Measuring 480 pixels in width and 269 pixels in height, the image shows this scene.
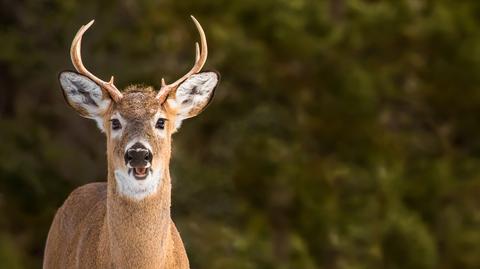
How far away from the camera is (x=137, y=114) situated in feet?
27.7

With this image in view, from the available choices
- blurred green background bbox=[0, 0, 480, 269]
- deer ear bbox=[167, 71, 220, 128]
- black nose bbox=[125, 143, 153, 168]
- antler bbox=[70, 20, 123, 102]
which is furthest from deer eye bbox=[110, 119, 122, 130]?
blurred green background bbox=[0, 0, 480, 269]

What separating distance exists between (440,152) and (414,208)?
192cm

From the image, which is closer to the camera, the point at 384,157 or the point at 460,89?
the point at 384,157

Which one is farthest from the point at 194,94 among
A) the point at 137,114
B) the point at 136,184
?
the point at 136,184

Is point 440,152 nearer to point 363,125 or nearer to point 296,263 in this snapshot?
point 363,125

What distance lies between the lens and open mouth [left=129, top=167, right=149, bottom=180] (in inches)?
322

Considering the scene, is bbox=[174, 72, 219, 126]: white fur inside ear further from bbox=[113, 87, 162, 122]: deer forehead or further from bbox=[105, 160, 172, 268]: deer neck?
bbox=[105, 160, 172, 268]: deer neck

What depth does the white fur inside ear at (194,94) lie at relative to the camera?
8.90 metres

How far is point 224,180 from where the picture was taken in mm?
22344

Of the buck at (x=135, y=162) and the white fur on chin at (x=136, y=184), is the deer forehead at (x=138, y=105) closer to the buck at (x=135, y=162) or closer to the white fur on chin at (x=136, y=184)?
the buck at (x=135, y=162)

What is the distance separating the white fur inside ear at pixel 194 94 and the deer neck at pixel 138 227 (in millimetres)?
546

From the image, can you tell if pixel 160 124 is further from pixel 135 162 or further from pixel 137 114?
pixel 135 162

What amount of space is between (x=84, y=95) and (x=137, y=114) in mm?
536

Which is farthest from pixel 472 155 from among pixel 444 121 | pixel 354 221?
A: pixel 354 221
